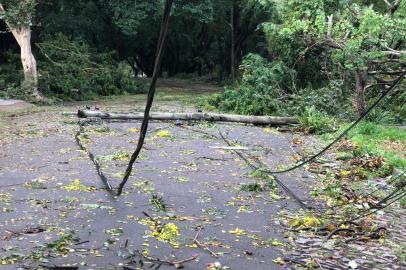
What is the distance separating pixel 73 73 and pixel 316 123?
1007 cm

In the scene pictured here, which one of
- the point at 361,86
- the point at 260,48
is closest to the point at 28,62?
the point at 361,86

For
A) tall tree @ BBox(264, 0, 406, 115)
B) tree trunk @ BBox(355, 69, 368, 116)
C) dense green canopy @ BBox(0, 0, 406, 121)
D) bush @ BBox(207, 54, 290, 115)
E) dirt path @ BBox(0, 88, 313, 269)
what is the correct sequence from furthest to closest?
bush @ BBox(207, 54, 290, 115) → tree trunk @ BBox(355, 69, 368, 116) → dense green canopy @ BBox(0, 0, 406, 121) → tall tree @ BBox(264, 0, 406, 115) → dirt path @ BBox(0, 88, 313, 269)

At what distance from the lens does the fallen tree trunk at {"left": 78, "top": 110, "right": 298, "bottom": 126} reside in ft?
43.3

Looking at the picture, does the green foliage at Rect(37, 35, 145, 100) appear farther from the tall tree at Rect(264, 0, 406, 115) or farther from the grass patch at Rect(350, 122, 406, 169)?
the grass patch at Rect(350, 122, 406, 169)

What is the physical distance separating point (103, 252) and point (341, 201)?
3505 millimetres

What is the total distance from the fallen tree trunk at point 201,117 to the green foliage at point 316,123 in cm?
41

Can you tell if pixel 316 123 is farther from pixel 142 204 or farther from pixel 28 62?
pixel 28 62

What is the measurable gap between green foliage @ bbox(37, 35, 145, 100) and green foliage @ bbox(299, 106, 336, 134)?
888 cm

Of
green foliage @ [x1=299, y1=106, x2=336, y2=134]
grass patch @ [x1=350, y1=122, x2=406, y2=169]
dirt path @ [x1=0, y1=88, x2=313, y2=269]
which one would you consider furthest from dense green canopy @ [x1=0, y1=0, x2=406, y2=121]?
dirt path @ [x1=0, y1=88, x2=313, y2=269]

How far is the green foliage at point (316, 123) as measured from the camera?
41.3 ft

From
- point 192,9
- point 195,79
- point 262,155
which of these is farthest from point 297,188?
point 195,79

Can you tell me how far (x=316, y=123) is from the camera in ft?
41.5

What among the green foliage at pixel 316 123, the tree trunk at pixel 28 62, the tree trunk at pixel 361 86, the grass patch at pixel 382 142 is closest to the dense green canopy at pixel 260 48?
the tree trunk at pixel 361 86

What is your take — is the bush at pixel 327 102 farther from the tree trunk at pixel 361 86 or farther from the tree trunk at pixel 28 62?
the tree trunk at pixel 28 62
